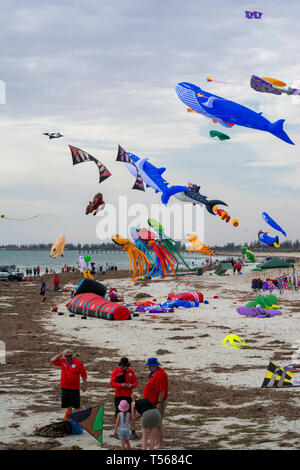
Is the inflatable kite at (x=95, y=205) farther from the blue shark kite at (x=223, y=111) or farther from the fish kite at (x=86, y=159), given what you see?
the blue shark kite at (x=223, y=111)

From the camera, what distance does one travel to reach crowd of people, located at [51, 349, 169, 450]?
642 centimetres

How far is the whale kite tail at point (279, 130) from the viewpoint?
517 inches

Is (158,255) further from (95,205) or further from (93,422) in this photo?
(93,422)

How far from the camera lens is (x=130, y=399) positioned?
7.27 m

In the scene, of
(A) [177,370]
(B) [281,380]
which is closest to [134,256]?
(A) [177,370]

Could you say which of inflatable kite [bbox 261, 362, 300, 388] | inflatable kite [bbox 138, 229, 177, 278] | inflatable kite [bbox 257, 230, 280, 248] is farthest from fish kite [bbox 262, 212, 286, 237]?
inflatable kite [bbox 261, 362, 300, 388]

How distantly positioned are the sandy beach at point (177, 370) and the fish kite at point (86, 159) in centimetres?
638

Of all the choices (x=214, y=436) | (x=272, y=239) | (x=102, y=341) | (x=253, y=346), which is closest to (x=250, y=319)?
(x=253, y=346)

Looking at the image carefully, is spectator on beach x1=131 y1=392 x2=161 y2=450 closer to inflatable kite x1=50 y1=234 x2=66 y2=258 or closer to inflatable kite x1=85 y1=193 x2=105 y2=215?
inflatable kite x1=85 y1=193 x2=105 y2=215

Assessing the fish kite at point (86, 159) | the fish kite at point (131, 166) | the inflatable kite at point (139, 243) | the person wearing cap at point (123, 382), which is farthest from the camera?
the inflatable kite at point (139, 243)

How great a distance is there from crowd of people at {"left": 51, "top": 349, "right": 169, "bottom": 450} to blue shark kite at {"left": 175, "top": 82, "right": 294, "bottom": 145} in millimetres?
8010

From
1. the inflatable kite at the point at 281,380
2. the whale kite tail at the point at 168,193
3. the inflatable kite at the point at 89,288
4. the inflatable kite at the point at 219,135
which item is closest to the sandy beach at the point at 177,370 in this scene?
the inflatable kite at the point at 281,380

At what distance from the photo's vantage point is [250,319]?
19828mm
